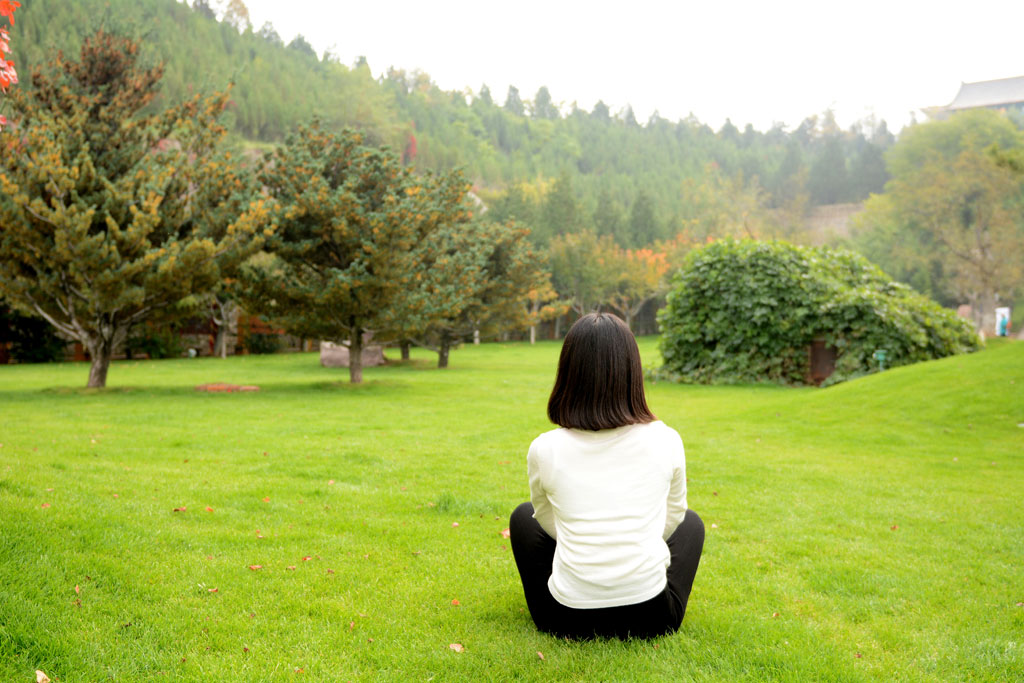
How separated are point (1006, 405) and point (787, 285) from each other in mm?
8500

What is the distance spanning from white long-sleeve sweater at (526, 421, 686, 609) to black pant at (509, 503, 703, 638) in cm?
13

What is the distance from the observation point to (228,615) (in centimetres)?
360

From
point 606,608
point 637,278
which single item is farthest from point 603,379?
point 637,278

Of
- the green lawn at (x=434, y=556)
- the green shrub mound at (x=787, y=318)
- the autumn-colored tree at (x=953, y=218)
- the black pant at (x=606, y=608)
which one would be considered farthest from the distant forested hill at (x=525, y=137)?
the black pant at (x=606, y=608)

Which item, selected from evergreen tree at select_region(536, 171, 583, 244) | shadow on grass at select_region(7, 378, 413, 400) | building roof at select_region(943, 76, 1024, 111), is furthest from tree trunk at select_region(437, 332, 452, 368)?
building roof at select_region(943, 76, 1024, 111)

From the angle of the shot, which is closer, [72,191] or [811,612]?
[811,612]

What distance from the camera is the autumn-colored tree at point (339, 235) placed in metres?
15.5

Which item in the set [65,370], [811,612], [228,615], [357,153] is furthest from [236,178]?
[811,612]

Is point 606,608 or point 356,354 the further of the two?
point 356,354

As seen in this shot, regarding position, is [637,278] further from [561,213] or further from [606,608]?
[606,608]

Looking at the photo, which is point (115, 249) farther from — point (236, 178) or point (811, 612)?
point (811, 612)

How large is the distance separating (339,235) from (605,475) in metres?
13.7

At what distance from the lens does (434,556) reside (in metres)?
4.69

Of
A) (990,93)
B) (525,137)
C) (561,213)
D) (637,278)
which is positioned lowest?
(637,278)
